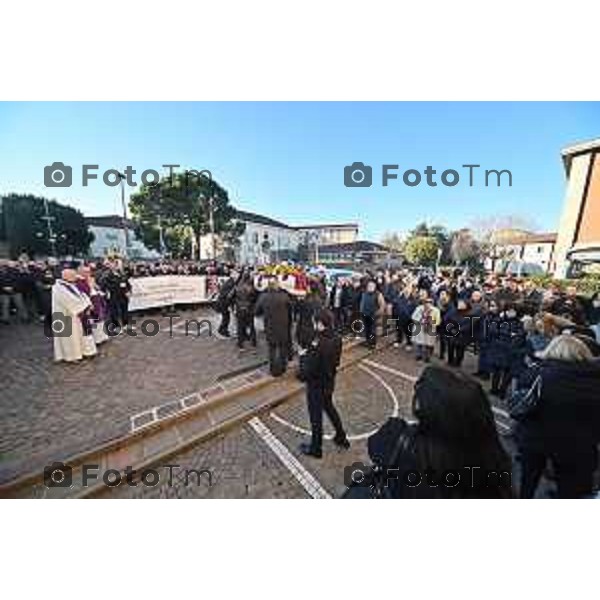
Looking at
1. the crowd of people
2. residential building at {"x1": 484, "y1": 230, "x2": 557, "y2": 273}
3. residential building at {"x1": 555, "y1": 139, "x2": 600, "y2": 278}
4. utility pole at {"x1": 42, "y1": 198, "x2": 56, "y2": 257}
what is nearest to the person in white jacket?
the crowd of people

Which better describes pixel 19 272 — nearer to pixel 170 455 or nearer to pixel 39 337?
pixel 39 337

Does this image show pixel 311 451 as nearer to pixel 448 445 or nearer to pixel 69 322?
pixel 448 445

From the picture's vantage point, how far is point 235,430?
4.22 metres

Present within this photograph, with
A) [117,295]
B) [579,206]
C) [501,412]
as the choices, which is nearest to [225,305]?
[117,295]

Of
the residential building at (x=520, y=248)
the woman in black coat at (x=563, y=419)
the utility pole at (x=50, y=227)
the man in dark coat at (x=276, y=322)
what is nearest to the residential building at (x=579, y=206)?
the man in dark coat at (x=276, y=322)

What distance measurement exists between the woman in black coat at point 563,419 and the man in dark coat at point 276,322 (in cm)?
340

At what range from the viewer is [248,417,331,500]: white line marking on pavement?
3223 millimetres

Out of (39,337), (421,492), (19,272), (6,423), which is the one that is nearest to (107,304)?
(39,337)

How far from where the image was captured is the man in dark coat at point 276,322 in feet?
18.2

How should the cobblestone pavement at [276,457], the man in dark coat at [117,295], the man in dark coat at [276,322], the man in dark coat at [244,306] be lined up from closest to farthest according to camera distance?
the cobblestone pavement at [276,457]
the man in dark coat at [276,322]
the man in dark coat at [244,306]
the man in dark coat at [117,295]

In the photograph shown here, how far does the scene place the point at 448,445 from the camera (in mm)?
1828

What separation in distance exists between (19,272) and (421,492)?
10492 mm

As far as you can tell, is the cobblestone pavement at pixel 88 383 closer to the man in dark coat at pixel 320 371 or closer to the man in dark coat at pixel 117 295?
the man in dark coat at pixel 117 295

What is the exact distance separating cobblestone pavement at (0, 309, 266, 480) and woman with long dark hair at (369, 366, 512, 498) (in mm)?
3149
